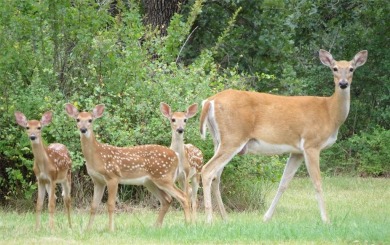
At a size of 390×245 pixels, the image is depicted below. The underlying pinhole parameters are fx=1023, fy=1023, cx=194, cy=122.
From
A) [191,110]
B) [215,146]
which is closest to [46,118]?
[191,110]

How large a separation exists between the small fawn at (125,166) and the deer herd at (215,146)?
1 centimetres

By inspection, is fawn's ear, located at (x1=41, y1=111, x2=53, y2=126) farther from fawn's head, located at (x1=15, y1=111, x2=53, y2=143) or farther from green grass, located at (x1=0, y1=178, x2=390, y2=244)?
green grass, located at (x1=0, y1=178, x2=390, y2=244)

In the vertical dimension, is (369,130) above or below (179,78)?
below

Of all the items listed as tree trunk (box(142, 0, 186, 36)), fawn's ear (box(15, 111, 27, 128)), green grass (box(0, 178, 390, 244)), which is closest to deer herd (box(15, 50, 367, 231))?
fawn's ear (box(15, 111, 27, 128))

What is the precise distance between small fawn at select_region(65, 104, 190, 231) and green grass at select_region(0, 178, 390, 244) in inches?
14.8

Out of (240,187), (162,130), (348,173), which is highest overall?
(162,130)

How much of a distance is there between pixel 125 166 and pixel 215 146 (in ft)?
5.98

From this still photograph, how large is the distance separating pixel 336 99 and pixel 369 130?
9.25 metres

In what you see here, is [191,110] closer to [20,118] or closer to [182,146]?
[182,146]

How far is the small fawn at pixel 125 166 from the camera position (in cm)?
1127

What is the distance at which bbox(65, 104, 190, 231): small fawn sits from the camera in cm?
1127

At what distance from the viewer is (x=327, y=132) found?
12.9 meters

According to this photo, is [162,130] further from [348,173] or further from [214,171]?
[348,173]

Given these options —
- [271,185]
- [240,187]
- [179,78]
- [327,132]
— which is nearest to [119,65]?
[179,78]
